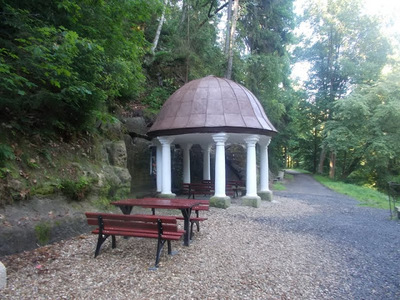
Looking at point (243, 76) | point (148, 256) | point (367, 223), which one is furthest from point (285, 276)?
point (243, 76)

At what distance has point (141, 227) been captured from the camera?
15.4 feet

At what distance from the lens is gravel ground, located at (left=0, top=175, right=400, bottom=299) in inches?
148

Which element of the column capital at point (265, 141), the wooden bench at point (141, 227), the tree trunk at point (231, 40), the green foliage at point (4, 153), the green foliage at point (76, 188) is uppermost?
the tree trunk at point (231, 40)

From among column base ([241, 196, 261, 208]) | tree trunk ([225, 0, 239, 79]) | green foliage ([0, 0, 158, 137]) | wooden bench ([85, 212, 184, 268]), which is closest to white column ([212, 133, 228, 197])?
column base ([241, 196, 261, 208])

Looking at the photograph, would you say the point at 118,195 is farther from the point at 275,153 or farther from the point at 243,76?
the point at 275,153

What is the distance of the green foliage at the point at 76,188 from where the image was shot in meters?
6.30

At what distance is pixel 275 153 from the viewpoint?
89.4 feet

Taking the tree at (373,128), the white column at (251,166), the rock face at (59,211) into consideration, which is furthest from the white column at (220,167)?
the tree at (373,128)

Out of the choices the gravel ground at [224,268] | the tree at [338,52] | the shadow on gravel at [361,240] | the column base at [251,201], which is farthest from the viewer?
the tree at [338,52]

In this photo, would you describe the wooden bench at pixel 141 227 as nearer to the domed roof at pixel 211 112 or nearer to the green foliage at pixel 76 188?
the green foliage at pixel 76 188

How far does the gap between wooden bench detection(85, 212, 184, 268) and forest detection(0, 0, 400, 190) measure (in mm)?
2080

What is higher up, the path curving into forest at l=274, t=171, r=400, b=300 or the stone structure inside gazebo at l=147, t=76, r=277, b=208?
the stone structure inside gazebo at l=147, t=76, r=277, b=208

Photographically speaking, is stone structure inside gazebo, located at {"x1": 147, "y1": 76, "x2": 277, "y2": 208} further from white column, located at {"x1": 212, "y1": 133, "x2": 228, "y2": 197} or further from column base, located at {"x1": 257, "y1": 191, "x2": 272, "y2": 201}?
column base, located at {"x1": 257, "y1": 191, "x2": 272, "y2": 201}

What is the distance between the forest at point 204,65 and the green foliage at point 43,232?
1.30 metres
